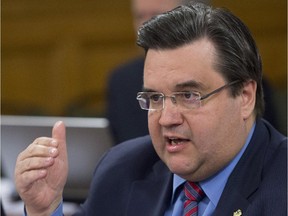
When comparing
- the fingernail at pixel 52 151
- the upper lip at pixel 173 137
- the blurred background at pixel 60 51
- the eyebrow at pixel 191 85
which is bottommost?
the blurred background at pixel 60 51

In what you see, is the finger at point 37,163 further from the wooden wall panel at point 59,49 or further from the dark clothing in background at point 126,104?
the wooden wall panel at point 59,49

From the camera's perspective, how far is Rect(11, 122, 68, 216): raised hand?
5.96ft

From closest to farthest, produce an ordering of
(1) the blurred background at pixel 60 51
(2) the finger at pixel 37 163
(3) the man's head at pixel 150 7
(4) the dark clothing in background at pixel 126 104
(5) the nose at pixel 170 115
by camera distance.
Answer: (5) the nose at pixel 170 115 < (2) the finger at pixel 37 163 < (4) the dark clothing in background at pixel 126 104 < (3) the man's head at pixel 150 7 < (1) the blurred background at pixel 60 51

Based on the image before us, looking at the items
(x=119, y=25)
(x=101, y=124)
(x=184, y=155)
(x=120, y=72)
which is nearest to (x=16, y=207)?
(x=101, y=124)

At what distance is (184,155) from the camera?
171cm

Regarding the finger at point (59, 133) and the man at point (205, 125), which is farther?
the finger at point (59, 133)

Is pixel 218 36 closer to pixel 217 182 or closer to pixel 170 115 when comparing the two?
pixel 170 115

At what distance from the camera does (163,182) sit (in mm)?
1933

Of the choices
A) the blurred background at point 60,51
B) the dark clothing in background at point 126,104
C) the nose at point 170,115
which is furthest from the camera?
the blurred background at point 60,51

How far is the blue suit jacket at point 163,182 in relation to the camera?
5.55 ft

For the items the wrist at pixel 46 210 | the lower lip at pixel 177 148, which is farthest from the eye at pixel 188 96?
the wrist at pixel 46 210

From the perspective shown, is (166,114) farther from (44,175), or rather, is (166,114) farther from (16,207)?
(16,207)

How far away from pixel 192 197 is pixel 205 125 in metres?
0.21

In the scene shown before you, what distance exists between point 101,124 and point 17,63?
277 cm
